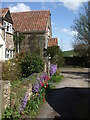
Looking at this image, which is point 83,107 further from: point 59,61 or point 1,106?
point 59,61

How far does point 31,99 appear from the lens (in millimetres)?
6176

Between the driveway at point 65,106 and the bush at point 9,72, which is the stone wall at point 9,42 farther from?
the driveway at point 65,106

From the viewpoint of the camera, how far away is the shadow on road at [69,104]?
551 cm

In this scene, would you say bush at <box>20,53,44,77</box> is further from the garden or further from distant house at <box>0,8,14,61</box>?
distant house at <box>0,8,14,61</box>

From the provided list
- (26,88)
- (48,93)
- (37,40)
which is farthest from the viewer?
(37,40)

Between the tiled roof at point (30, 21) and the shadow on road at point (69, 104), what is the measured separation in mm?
14985

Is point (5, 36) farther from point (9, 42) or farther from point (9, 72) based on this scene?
point (9, 72)

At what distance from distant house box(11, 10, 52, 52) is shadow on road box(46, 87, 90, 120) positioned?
47.4 ft

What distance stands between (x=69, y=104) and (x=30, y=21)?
18.5 m

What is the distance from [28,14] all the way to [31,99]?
20370mm

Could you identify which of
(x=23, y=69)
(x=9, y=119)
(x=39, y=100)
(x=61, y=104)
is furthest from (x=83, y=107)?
(x=23, y=69)

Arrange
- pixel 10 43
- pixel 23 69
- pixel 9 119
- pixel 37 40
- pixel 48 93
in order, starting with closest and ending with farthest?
pixel 9 119, pixel 48 93, pixel 23 69, pixel 10 43, pixel 37 40

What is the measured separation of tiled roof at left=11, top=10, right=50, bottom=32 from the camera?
21.8 metres

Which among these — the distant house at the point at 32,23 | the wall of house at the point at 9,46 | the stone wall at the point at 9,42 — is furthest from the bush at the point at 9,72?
the distant house at the point at 32,23
